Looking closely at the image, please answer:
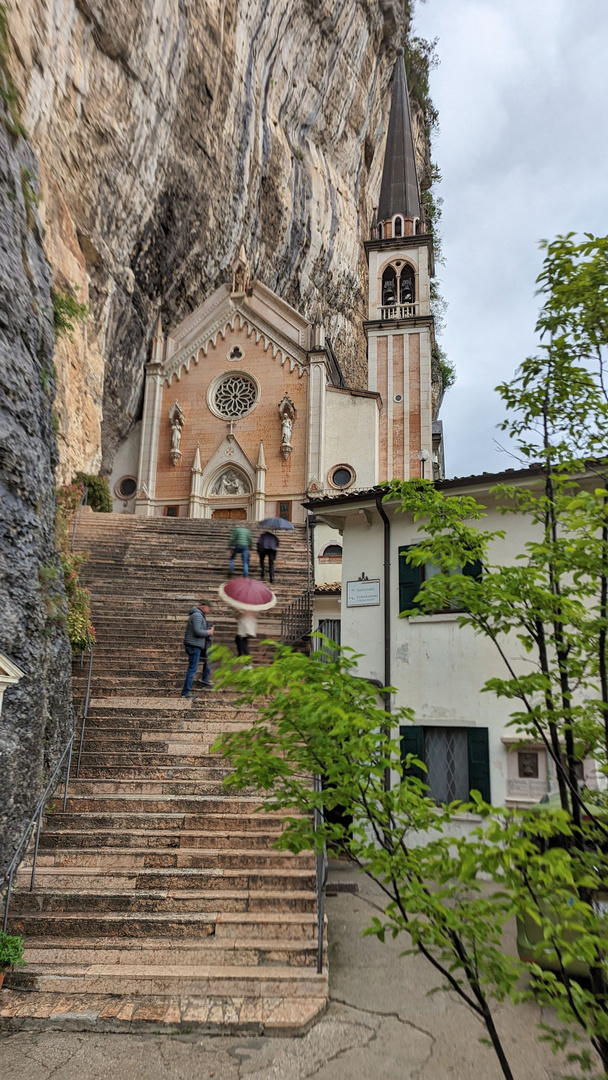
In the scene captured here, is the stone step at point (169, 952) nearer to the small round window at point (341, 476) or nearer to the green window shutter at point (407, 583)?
the green window shutter at point (407, 583)

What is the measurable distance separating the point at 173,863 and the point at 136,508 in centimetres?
2327

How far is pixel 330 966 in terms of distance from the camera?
6.53 m

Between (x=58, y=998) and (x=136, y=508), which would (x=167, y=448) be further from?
(x=58, y=998)

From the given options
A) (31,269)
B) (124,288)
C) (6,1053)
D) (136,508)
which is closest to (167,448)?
(136,508)

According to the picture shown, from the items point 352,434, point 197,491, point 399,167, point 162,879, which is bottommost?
point 162,879

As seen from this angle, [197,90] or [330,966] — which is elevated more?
[197,90]

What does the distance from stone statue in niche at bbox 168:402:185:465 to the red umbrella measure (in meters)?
18.5

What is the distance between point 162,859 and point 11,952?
166cm

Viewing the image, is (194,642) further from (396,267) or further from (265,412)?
(396,267)

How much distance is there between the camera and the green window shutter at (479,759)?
10.1m

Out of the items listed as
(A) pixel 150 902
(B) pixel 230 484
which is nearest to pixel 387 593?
(A) pixel 150 902

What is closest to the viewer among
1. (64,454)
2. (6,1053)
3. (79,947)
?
(6,1053)

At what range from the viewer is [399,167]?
36.9m

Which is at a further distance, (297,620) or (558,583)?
(297,620)
